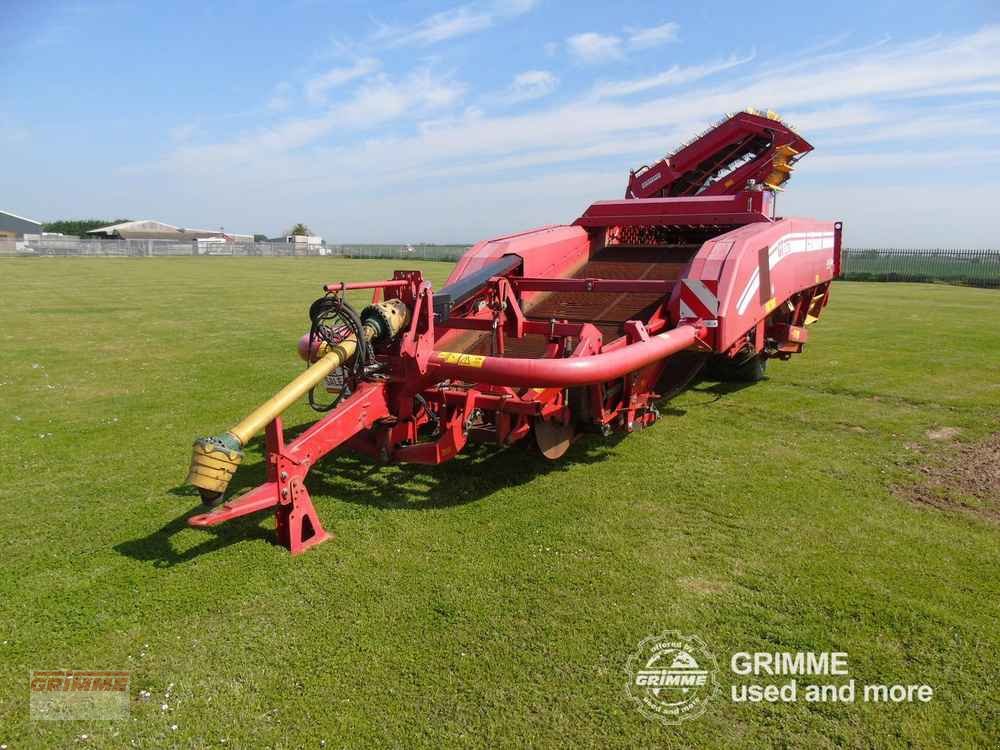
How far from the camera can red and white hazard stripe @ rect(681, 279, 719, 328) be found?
16.2 feet

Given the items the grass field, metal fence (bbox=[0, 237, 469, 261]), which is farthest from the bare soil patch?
metal fence (bbox=[0, 237, 469, 261])

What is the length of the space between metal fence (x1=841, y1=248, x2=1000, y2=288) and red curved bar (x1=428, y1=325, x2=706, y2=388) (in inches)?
1146

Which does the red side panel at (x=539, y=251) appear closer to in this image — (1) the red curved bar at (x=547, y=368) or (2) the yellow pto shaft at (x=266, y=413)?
(2) the yellow pto shaft at (x=266, y=413)

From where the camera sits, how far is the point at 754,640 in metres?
2.94

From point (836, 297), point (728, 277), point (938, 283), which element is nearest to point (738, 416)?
point (728, 277)

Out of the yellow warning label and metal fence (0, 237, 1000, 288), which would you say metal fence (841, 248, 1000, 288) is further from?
the yellow warning label

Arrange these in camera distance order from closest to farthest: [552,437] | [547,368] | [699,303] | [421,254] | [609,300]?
[547,368], [552,437], [699,303], [609,300], [421,254]

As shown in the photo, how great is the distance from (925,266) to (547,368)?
34.3 meters

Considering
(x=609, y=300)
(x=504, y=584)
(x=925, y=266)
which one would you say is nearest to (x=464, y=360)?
(x=504, y=584)

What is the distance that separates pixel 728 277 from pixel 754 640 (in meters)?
2.88

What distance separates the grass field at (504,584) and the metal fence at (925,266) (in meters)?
27.3

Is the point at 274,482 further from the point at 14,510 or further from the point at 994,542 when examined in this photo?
the point at 994,542

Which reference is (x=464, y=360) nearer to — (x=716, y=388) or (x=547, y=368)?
(x=547, y=368)

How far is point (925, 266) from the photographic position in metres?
31.7
